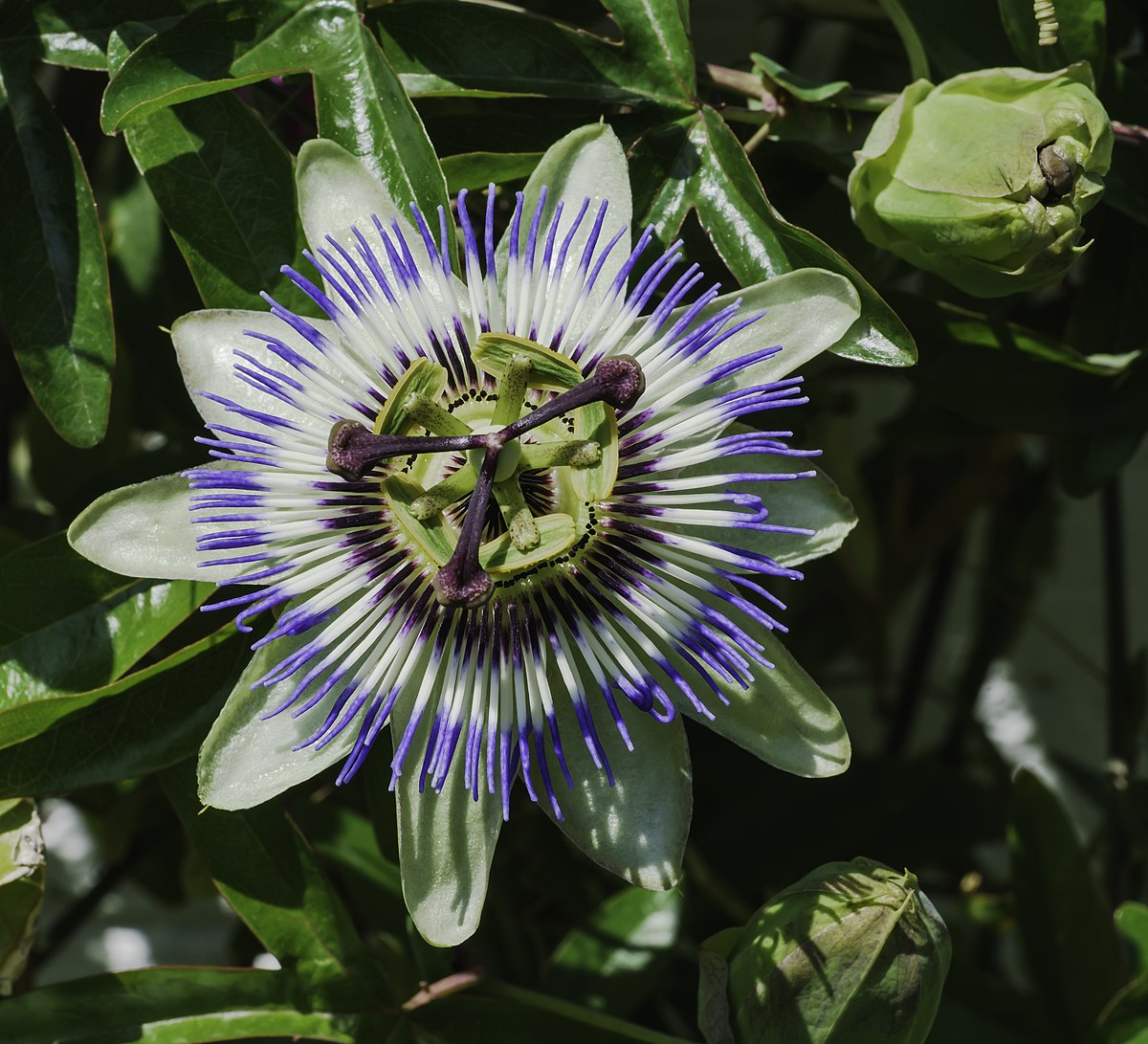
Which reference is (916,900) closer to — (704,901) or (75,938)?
(704,901)

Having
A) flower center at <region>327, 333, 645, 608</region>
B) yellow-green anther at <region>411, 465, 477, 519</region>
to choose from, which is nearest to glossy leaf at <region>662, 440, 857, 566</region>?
flower center at <region>327, 333, 645, 608</region>

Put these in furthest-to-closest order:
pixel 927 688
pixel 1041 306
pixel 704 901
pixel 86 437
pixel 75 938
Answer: pixel 75 938 → pixel 927 688 → pixel 704 901 → pixel 1041 306 → pixel 86 437

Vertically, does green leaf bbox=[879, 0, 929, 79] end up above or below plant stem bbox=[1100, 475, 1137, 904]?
above

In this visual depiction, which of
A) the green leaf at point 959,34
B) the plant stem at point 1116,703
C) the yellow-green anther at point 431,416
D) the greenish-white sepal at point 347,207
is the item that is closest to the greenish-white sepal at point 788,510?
the yellow-green anther at point 431,416

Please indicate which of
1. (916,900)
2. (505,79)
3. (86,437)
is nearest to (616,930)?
(916,900)

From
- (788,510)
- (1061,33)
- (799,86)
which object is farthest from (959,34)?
(788,510)

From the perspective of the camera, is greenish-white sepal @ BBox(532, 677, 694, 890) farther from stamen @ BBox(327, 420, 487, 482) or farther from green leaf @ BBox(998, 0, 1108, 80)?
green leaf @ BBox(998, 0, 1108, 80)
